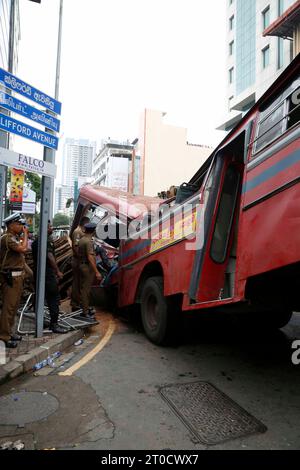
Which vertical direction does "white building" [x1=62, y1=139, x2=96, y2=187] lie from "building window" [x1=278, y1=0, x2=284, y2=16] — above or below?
above

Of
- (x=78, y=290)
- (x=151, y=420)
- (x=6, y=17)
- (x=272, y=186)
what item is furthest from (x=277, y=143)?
(x=6, y=17)

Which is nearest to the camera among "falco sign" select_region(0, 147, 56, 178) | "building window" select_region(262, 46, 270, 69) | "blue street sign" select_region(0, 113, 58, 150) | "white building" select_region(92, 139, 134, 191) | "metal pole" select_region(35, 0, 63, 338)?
"falco sign" select_region(0, 147, 56, 178)

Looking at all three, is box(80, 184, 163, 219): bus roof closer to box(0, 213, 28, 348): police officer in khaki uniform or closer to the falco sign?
the falco sign

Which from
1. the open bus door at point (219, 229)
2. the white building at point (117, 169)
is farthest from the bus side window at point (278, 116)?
the white building at point (117, 169)

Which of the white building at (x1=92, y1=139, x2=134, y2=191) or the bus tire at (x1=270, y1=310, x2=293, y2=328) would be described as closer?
the bus tire at (x1=270, y1=310, x2=293, y2=328)

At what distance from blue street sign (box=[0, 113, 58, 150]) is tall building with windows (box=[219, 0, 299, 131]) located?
84.6 ft

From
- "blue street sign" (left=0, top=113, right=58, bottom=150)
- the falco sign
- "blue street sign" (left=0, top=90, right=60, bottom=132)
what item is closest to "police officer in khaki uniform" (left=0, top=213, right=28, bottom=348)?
the falco sign

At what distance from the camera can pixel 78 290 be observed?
271 inches

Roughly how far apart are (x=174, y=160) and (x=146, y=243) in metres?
59.1

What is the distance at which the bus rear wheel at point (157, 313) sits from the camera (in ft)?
16.1

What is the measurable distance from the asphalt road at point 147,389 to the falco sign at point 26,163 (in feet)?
8.55

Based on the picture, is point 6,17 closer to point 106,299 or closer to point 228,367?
point 106,299

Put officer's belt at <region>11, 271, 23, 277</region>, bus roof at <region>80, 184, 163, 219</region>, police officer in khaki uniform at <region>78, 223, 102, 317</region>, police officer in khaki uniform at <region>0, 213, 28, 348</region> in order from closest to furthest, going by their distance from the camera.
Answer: police officer in khaki uniform at <region>0, 213, 28, 348</region> → officer's belt at <region>11, 271, 23, 277</region> → police officer in khaki uniform at <region>78, 223, 102, 317</region> → bus roof at <region>80, 184, 163, 219</region>

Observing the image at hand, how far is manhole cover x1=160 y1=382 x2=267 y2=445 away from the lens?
2.88 m
